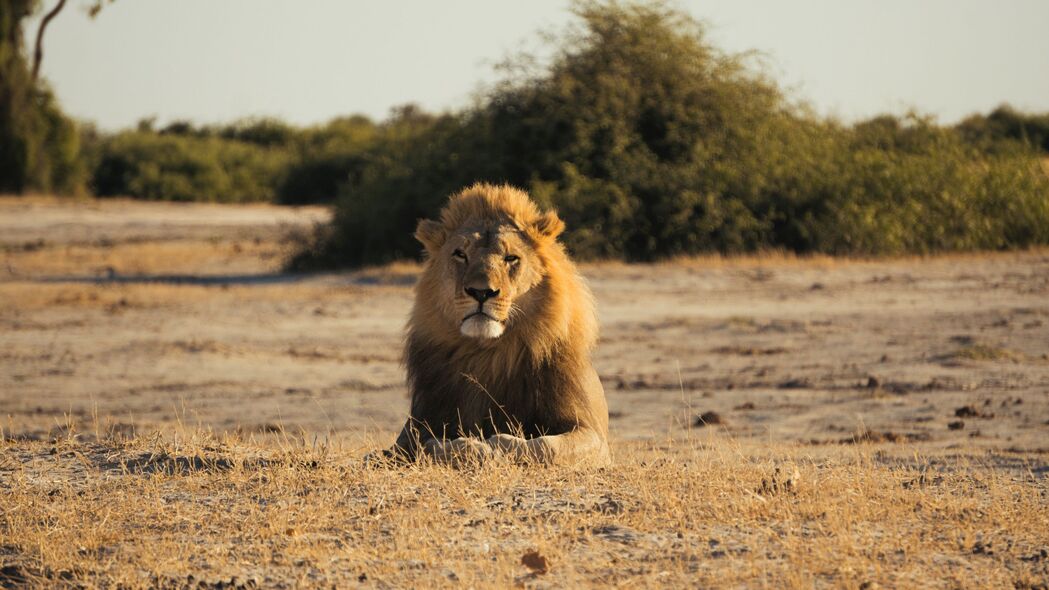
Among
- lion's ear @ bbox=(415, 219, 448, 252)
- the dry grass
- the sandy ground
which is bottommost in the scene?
the sandy ground

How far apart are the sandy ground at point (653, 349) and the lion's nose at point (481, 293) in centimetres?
336

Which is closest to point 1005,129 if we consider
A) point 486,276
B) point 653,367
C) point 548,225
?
point 653,367

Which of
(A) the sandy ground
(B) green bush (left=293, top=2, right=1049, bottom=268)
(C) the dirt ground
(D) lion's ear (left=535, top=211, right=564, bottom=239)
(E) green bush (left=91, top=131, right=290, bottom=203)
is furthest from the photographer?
(E) green bush (left=91, top=131, right=290, bottom=203)

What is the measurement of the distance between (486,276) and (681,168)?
15598 mm

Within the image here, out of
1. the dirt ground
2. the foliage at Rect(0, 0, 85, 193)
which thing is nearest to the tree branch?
the foliage at Rect(0, 0, 85, 193)

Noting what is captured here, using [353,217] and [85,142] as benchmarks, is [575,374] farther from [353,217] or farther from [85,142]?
[85,142]

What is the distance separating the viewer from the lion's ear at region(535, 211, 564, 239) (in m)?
6.72

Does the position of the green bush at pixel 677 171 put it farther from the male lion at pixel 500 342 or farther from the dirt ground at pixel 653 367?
the male lion at pixel 500 342

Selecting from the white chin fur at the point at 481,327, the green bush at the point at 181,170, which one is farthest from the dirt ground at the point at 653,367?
the green bush at the point at 181,170

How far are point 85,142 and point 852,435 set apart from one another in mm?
39183

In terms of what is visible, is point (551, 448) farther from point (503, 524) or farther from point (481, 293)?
point (503, 524)

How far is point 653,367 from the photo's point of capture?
1338 cm

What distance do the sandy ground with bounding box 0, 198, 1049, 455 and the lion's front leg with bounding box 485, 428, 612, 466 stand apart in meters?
3.16

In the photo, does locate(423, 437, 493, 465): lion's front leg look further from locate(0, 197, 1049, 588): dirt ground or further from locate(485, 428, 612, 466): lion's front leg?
locate(0, 197, 1049, 588): dirt ground
